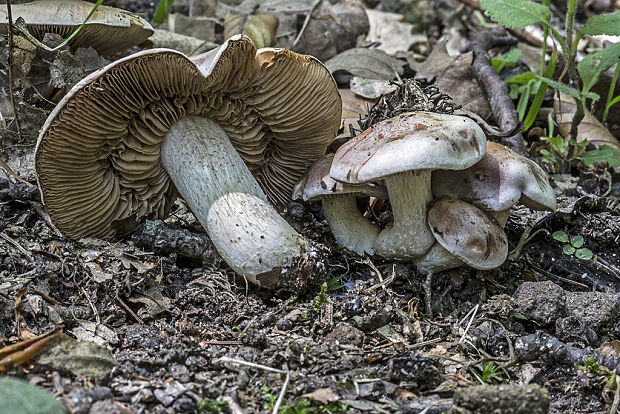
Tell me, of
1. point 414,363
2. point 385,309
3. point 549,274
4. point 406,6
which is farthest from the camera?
point 406,6

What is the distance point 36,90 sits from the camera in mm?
3658

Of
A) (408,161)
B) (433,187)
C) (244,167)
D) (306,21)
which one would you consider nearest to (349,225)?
(433,187)

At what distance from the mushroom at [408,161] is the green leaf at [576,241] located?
1.15m

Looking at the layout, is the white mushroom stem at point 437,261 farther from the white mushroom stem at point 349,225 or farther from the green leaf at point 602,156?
the green leaf at point 602,156

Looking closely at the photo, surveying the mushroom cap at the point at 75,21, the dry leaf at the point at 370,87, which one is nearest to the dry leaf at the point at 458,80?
the dry leaf at the point at 370,87

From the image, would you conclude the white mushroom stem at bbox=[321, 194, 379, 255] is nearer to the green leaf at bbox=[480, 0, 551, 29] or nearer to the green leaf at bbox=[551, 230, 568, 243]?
the green leaf at bbox=[551, 230, 568, 243]

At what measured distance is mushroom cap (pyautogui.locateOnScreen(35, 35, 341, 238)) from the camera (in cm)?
290

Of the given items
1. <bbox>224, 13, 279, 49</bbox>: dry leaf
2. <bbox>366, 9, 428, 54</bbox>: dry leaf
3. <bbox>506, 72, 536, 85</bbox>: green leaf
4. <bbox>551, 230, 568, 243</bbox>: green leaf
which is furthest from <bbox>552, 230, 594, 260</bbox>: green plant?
<bbox>366, 9, 428, 54</bbox>: dry leaf

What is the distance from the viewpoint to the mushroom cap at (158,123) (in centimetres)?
290

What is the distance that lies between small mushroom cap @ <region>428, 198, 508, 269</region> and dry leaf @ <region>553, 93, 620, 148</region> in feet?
6.95

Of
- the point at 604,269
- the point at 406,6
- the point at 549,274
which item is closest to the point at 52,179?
the point at 549,274

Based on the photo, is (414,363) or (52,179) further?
(52,179)

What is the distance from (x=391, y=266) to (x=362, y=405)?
46.1 inches

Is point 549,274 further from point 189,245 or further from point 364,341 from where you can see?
point 189,245
